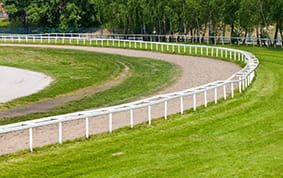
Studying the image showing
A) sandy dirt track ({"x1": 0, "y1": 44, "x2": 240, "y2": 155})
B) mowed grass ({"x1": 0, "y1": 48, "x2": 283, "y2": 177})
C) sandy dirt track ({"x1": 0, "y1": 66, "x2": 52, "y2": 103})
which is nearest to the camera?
mowed grass ({"x1": 0, "y1": 48, "x2": 283, "y2": 177})

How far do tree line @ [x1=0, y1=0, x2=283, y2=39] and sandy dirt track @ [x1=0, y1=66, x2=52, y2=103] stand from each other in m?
27.4

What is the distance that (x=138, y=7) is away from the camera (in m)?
81.8

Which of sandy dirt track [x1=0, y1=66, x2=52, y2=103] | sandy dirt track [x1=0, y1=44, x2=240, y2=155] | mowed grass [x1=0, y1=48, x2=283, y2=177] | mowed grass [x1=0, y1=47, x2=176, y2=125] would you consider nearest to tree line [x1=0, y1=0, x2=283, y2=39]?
mowed grass [x1=0, y1=47, x2=176, y2=125]

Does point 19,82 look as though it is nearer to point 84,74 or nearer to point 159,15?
point 84,74

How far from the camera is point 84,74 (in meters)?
35.1

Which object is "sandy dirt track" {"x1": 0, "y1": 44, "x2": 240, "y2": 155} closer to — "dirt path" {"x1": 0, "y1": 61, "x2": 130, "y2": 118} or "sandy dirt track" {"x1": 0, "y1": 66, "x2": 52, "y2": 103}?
"dirt path" {"x1": 0, "y1": 61, "x2": 130, "y2": 118}

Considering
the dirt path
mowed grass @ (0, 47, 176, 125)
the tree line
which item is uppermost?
the tree line

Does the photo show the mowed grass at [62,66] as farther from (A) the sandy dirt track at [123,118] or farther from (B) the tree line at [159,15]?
(B) the tree line at [159,15]

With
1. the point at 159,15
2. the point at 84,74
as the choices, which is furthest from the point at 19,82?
the point at 159,15

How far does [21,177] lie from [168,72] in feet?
76.7

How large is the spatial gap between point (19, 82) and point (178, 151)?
1997 centimetres

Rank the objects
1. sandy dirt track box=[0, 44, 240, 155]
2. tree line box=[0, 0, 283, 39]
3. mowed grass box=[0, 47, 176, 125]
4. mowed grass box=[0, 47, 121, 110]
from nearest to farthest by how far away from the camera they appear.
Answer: sandy dirt track box=[0, 44, 240, 155] → mowed grass box=[0, 47, 176, 125] → mowed grass box=[0, 47, 121, 110] → tree line box=[0, 0, 283, 39]

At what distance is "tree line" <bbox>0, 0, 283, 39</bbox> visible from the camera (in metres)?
60.8

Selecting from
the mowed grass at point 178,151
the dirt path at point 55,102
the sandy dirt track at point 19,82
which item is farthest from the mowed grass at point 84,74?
the mowed grass at point 178,151
